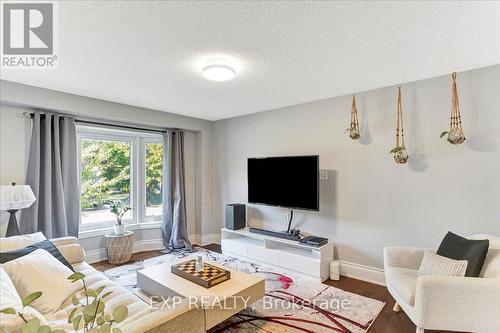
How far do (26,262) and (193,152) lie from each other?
3.39 metres

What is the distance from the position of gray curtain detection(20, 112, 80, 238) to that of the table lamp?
30 centimetres

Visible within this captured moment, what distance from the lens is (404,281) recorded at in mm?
2225

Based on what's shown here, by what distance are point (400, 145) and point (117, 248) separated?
3904 millimetres

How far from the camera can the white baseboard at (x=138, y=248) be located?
3.92 meters

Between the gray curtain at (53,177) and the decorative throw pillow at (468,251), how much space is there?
415 centimetres

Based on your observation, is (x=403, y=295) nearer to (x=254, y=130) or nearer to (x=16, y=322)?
(x=16, y=322)

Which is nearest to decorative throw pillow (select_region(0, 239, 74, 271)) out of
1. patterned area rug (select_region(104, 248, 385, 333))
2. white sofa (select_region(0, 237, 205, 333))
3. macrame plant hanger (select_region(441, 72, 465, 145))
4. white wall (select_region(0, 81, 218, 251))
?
white sofa (select_region(0, 237, 205, 333))

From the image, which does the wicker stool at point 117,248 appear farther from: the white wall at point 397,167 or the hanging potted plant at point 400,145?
the hanging potted plant at point 400,145

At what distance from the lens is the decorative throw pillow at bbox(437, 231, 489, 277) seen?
2035 mm

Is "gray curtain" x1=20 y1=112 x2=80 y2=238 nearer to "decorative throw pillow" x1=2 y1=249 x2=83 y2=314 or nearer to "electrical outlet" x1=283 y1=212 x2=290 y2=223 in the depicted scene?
"decorative throw pillow" x1=2 y1=249 x2=83 y2=314

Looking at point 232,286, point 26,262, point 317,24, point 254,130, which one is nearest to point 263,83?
point 317,24

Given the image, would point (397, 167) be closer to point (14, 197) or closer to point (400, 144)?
point (400, 144)

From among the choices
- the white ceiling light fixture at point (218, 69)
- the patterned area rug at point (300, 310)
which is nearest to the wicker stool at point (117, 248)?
the patterned area rug at point (300, 310)

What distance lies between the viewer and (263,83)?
302 cm
